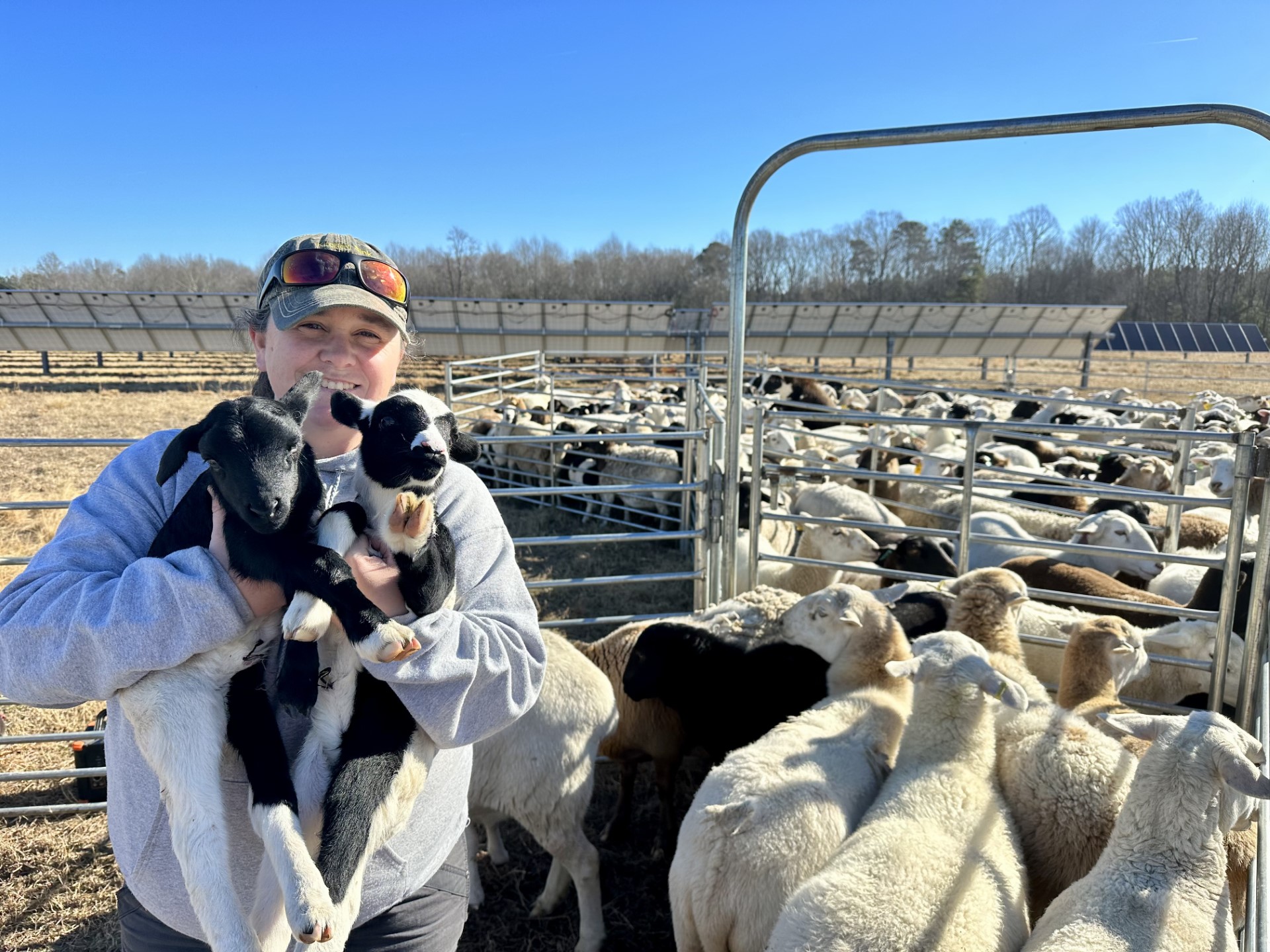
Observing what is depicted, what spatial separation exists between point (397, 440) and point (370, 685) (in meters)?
0.52

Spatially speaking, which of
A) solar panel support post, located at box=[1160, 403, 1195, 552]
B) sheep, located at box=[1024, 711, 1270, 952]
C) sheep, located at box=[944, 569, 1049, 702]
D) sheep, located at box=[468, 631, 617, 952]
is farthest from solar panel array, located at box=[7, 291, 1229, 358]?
sheep, located at box=[1024, 711, 1270, 952]

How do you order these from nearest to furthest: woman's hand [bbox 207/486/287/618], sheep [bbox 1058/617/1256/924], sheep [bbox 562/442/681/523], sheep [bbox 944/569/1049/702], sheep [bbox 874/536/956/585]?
Answer: woman's hand [bbox 207/486/287/618]
sheep [bbox 1058/617/1256/924]
sheep [bbox 944/569/1049/702]
sheep [bbox 874/536/956/585]
sheep [bbox 562/442/681/523]

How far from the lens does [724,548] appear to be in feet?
15.3

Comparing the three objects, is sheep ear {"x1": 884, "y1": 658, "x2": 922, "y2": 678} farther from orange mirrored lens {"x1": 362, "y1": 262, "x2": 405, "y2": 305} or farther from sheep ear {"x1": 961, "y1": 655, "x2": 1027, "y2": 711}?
orange mirrored lens {"x1": 362, "y1": 262, "x2": 405, "y2": 305}

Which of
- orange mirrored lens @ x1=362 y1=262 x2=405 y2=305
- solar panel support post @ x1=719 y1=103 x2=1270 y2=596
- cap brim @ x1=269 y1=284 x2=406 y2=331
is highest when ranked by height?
solar panel support post @ x1=719 y1=103 x2=1270 y2=596

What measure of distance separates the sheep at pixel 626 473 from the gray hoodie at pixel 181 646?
7.50 metres

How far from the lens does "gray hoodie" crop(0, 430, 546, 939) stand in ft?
4.51

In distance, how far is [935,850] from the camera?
2.31 meters

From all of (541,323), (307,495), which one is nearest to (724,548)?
(307,495)

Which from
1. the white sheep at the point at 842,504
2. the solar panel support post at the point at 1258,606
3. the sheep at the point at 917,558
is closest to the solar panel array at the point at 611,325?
the white sheep at the point at 842,504

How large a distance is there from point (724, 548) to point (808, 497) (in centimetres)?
249

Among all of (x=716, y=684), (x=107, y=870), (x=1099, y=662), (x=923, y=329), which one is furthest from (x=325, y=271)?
(x=923, y=329)

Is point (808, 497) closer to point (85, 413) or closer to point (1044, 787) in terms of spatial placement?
point (1044, 787)

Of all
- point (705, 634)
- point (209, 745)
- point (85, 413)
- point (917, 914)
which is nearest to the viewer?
point (209, 745)
